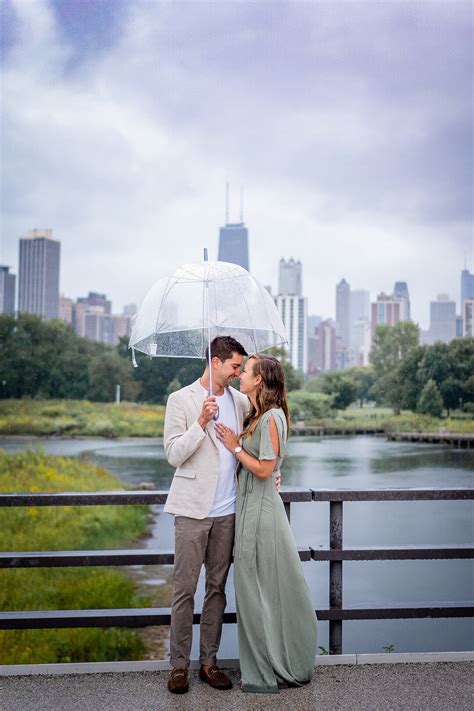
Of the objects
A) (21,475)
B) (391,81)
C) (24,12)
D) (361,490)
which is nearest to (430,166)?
(391,81)

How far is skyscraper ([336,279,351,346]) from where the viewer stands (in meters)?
26.7

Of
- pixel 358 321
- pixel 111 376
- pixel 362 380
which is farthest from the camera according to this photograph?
pixel 358 321

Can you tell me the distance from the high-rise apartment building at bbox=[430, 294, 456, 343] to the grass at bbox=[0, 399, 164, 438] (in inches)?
351

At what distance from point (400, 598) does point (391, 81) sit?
1962cm

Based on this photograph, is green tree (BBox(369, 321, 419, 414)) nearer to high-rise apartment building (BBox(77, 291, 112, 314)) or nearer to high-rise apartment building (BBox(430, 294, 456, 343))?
high-rise apartment building (BBox(430, 294, 456, 343))

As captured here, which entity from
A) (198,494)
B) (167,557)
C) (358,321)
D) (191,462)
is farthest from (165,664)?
(358,321)

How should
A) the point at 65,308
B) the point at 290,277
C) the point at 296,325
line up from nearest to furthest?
1. the point at 296,325
2. the point at 65,308
3. the point at 290,277

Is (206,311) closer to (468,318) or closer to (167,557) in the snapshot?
(167,557)

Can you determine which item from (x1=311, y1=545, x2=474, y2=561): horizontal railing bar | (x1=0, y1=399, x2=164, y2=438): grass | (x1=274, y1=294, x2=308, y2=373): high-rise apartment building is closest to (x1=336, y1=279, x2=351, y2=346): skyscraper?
(x1=274, y1=294, x2=308, y2=373): high-rise apartment building

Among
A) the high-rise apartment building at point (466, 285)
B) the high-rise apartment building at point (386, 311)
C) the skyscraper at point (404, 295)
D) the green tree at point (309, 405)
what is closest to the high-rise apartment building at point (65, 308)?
the green tree at point (309, 405)

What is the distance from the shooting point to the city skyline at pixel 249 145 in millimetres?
28344

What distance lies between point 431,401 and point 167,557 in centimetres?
1717

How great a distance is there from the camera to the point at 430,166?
32562mm

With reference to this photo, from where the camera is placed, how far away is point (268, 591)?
3.03 metres
